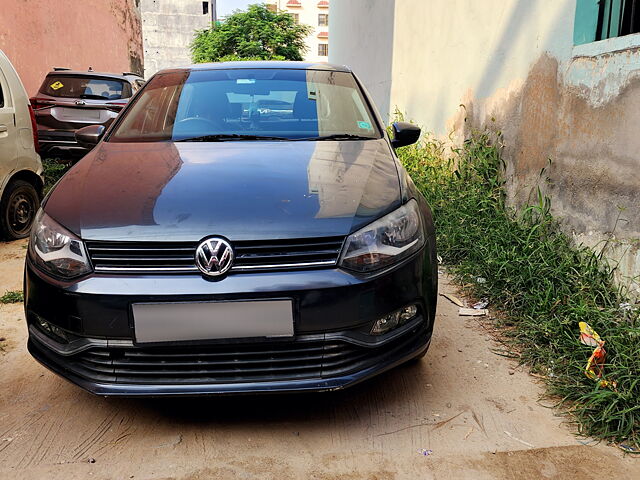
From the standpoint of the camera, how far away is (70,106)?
8.48m

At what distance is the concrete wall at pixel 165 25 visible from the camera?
3884cm

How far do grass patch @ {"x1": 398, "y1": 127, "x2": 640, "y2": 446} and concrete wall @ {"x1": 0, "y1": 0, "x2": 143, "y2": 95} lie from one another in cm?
787

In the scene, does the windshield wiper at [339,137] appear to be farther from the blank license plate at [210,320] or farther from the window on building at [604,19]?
the window on building at [604,19]

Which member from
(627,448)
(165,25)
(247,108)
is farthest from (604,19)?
(165,25)

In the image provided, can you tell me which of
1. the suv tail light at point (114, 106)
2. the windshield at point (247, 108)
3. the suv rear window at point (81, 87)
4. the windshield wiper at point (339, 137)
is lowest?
the suv tail light at point (114, 106)

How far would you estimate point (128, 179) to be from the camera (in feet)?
8.52

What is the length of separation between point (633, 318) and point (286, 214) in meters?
1.70

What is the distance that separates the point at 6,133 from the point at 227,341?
13.0ft

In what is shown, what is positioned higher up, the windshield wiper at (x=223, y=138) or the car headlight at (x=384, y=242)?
the windshield wiper at (x=223, y=138)

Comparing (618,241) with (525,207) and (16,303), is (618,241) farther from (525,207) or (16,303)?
(16,303)

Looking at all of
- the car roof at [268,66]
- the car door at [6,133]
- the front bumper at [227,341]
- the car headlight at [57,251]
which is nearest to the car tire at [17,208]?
the car door at [6,133]

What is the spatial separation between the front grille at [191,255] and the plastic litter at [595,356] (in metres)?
1.27

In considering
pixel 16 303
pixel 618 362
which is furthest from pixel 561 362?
pixel 16 303

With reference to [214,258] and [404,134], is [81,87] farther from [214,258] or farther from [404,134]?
[214,258]
